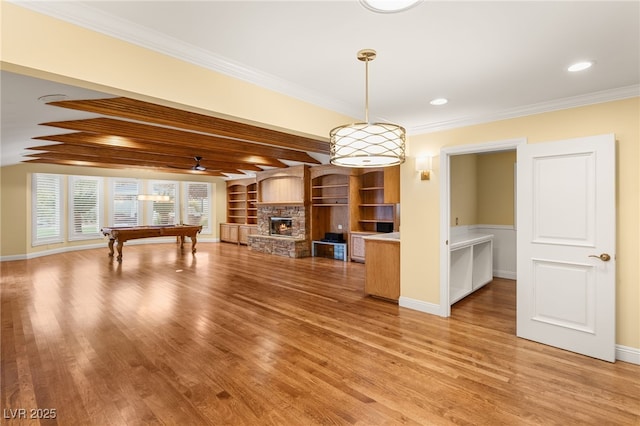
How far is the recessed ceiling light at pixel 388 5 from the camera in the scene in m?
1.56

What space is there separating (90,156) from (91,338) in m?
4.96

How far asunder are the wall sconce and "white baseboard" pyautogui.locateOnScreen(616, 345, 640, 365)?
2.50 meters

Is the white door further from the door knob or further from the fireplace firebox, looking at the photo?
the fireplace firebox

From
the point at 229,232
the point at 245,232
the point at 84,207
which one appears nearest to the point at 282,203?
the point at 245,232

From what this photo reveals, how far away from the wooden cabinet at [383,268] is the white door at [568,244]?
1560 millimetres

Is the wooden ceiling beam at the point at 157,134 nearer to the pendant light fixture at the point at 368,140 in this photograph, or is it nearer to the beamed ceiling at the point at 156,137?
the beamed ceiling at the point at 156,137

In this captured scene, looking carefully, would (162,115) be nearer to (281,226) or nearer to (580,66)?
(580,66)

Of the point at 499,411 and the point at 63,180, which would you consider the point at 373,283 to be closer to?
the point at 499,411

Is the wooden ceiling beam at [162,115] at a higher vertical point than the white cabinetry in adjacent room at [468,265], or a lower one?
higher

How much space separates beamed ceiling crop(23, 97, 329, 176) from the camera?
136 inches

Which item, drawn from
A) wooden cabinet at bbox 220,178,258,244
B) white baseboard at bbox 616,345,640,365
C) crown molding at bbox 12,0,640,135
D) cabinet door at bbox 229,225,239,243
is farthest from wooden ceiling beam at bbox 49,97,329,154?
cabinet door at bbox 229,225,239,243

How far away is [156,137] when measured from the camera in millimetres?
4977

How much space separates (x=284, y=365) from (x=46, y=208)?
389 inches

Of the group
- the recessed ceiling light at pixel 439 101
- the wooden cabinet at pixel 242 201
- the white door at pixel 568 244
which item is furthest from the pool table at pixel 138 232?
the white door at pixel 568 244
